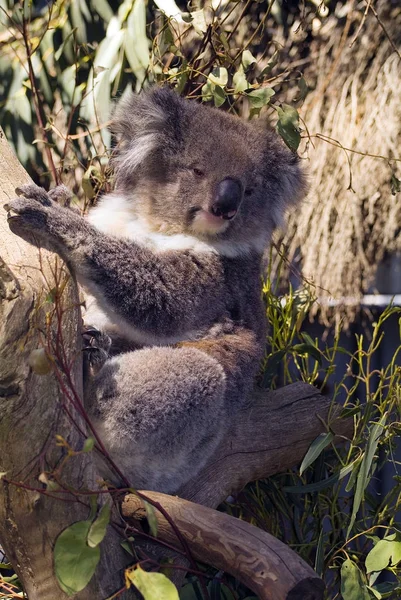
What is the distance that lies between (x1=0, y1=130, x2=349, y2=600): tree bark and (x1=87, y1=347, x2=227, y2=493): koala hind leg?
0.17 meters

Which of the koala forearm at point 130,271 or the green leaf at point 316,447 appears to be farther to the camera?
the green leaf at point 316,447

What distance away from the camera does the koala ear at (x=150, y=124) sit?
7.85 feet

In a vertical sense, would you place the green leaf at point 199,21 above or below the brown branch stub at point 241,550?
above

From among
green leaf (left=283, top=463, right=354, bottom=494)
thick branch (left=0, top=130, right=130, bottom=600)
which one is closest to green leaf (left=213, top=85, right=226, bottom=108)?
thick branch (left=0, top=130, right=130, bottom=600)

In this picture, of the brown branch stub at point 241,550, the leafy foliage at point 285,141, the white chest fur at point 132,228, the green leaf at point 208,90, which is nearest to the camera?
the brown branch stub at point 241,550

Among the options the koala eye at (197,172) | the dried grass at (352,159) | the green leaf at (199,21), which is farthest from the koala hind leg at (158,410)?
the dried grass at (352,159)

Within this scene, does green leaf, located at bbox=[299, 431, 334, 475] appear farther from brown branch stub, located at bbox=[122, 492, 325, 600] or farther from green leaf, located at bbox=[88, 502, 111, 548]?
green leaf, located at bbox=[88, 502, 111, 548]

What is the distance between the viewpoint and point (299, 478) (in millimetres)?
2480

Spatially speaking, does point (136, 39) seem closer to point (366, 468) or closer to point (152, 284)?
point (152, 284)

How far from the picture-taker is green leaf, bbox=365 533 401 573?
201 centimetres

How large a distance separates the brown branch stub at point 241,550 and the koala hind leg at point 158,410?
164mm

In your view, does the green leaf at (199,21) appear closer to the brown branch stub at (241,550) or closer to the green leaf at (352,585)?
the brown branch stub at (241,550)

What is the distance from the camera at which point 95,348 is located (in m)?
2.03

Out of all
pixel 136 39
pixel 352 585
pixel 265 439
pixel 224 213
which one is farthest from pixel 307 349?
pixel 136 39
